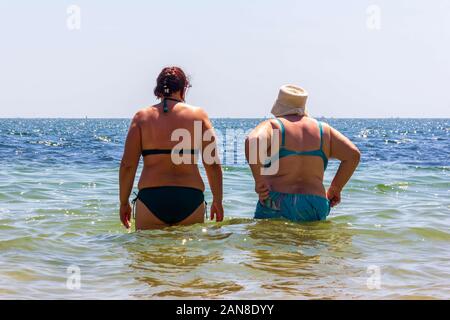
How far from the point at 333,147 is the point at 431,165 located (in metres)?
15.1

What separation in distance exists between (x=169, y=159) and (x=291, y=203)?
123cm

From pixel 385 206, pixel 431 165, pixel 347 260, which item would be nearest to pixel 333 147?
pixel 347 260

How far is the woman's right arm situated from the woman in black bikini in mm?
1176

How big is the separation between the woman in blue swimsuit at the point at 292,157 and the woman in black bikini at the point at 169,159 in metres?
0.43

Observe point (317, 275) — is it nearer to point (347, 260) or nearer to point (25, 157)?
point (347, 260)

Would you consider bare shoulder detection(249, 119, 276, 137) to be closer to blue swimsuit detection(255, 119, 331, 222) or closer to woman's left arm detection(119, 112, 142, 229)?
blue swimsuit detection(255, 119, 331, 222)

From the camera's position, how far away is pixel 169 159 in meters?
6.15

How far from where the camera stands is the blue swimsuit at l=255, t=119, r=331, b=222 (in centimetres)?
634

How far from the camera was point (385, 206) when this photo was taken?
33.3 feet

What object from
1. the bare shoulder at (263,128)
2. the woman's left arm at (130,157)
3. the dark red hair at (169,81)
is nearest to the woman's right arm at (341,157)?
the bare shoulder at (263,128)

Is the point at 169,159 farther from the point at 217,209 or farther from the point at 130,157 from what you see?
the point at 217,209

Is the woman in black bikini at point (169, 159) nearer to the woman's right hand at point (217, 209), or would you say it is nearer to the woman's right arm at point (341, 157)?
the woman's right hand at point (217, 209)

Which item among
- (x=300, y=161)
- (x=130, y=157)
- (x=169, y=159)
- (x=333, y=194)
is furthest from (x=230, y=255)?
(x=333, y=194)

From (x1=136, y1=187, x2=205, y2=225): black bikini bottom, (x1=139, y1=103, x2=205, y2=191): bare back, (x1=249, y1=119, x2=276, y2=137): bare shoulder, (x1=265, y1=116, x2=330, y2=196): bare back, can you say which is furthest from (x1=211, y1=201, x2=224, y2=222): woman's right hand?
(x1=249, y1=119, x2=276, y2=137): bare shoulder
